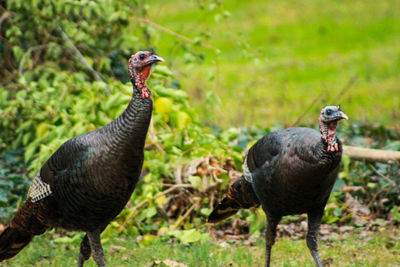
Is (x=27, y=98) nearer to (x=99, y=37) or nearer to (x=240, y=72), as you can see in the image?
(x=99, y=37)

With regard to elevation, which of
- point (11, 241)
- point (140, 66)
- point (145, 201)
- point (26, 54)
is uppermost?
point (140, 66)

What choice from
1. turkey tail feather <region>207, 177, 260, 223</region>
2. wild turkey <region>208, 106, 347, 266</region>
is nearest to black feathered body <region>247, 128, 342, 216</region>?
wild turkey <region>208, 106, 347, 266</region>

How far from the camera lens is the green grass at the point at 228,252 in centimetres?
498

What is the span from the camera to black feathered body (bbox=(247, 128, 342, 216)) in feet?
13.6

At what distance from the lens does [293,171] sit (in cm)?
425

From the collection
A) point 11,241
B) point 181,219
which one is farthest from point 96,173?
point 181,219

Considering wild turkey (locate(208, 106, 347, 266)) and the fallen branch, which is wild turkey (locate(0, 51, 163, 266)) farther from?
the fallen branch

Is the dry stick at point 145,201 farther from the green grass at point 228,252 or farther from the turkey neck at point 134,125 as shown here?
the turkey neck at point 134,125

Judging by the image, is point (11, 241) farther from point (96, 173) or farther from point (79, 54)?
point (79, 54)

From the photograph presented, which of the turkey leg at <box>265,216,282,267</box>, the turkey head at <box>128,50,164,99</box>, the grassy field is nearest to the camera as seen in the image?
the turkey head at <box>128,50,164,99</box>

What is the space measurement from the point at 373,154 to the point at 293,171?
2.17 meters

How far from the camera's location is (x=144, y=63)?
4.23m

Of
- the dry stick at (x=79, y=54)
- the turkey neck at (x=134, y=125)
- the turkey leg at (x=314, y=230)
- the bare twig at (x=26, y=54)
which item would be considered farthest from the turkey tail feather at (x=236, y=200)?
the bare twig at (x=26, y=54)

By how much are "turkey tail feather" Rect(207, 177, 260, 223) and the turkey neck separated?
120cm
